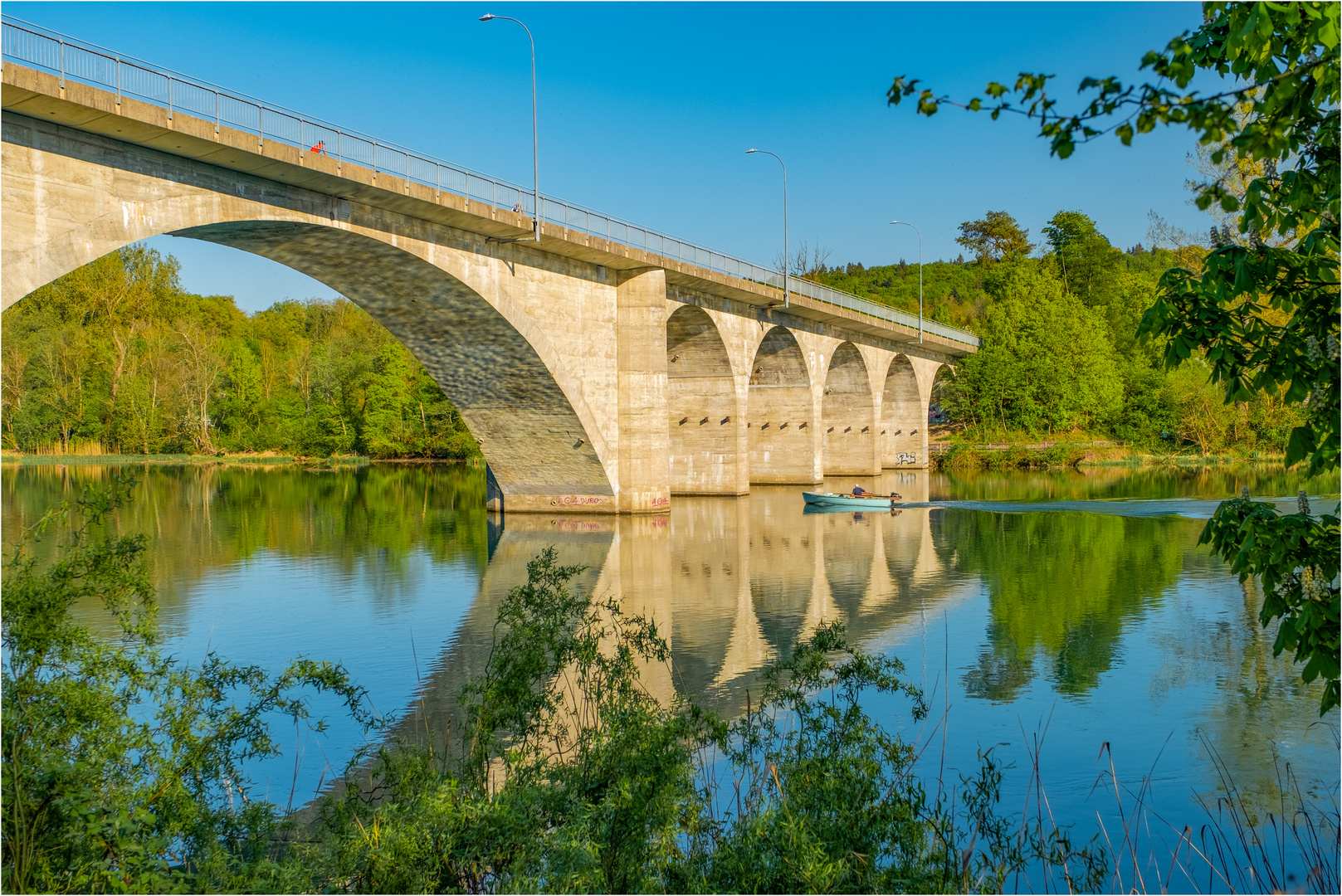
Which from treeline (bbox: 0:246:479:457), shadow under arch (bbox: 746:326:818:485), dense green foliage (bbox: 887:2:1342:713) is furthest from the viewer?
treeline (bbox: 0:246:479:457)

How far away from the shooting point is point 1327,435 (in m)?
4.29

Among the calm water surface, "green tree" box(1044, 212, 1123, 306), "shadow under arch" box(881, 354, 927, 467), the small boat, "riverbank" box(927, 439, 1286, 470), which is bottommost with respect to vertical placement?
→ the calm water surface

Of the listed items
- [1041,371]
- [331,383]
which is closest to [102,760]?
[1041,371]

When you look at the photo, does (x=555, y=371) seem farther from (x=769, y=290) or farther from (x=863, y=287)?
(x=863, y=287)

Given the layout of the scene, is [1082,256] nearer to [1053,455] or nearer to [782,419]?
[1053,455]

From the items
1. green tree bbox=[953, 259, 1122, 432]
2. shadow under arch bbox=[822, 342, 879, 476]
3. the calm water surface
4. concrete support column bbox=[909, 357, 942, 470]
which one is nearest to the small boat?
the calm water surface

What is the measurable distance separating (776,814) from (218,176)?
55.2 ft

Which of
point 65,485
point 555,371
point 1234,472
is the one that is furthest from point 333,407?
point 1234,472

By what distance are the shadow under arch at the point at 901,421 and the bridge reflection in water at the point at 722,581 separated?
2760cm

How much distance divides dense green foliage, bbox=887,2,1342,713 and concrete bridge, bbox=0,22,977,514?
49.2 feet

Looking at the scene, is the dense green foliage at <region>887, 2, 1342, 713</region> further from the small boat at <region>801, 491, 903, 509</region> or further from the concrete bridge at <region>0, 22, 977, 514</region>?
the small boat at <region>801, 491, 903, 509</region>

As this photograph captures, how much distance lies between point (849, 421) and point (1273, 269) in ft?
157

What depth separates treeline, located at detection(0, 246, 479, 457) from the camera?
6525 centimetres

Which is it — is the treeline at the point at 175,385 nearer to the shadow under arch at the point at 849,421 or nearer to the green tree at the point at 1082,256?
the shadow under arch at the point at 849,421
